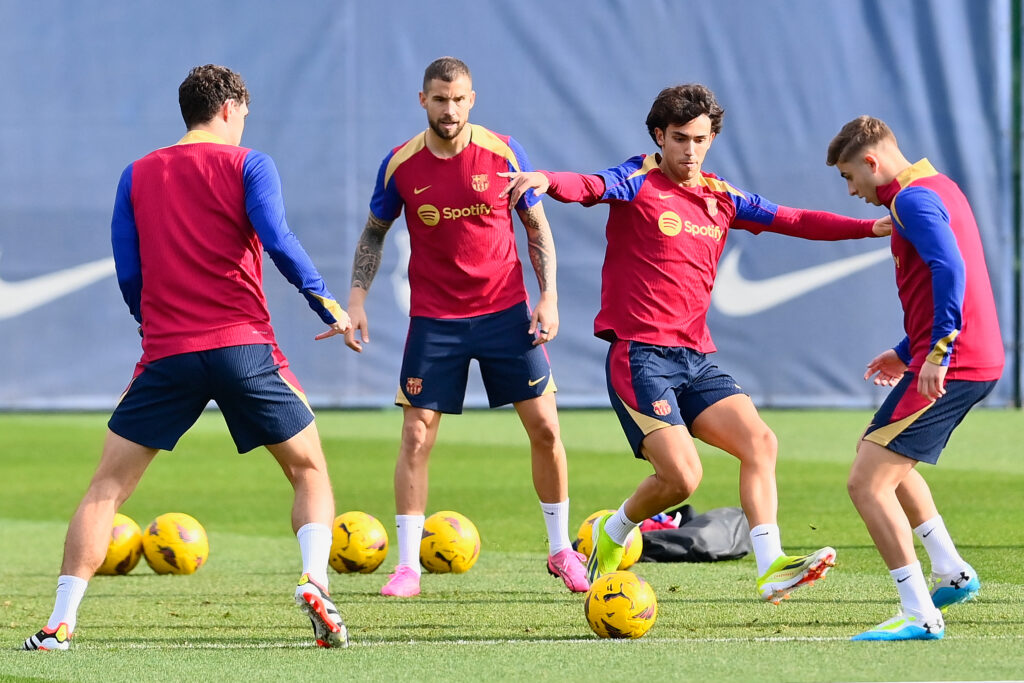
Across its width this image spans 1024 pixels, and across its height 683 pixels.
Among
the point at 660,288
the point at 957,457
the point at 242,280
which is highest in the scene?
the point at 242,280

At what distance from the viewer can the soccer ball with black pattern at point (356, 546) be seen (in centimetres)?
785

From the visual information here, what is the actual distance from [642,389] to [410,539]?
164 centimetres

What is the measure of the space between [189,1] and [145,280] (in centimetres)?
1363

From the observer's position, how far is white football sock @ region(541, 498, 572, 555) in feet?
23.7

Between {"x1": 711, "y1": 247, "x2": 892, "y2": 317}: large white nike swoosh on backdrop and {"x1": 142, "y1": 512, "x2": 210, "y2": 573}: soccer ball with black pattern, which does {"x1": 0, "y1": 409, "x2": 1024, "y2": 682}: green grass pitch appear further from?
{"x1": 711, "y1": 247, "x2": 892, "y2": 317}: large white nike swoosh on backdrop

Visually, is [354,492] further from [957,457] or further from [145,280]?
[145,280]

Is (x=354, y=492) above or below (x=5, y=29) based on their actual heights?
below

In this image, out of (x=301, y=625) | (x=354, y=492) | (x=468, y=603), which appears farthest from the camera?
(x=354, y=492)

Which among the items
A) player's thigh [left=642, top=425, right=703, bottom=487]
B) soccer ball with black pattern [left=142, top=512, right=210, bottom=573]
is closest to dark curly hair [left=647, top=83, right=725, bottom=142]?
player's thigh [left=642, top=425, right=703, bottom=487]

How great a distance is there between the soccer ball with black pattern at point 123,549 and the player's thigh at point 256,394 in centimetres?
281

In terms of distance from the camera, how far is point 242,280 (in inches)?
219

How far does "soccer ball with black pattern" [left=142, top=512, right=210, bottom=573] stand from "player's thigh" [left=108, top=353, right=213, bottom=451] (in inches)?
104

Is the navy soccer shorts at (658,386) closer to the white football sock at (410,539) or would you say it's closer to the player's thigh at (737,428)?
the player's thigh at (737,428)

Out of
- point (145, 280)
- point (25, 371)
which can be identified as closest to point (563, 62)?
point (25, 371)
